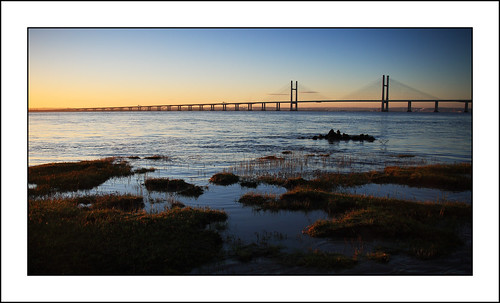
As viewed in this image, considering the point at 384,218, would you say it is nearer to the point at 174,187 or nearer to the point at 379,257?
the point at 379,257

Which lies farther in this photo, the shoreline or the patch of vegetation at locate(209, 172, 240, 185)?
the patch of vegetation at locate(209, 172, 240, 185)

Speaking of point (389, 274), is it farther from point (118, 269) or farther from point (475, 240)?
point (118, 269)

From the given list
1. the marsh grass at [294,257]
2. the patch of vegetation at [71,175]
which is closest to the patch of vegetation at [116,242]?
the marsh grass at [294,257]

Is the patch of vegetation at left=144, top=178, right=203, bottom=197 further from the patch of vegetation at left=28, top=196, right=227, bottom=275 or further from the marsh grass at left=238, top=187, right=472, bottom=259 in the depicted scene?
the patch of vegetation at left=28, top=196, right=227, bottom=275

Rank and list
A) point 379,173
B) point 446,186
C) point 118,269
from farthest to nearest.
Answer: point 379,173 < point 446,186 < point 118,269

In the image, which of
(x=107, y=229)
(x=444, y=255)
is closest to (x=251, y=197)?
(x=107, y=229)

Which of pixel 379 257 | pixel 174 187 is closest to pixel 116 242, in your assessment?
pixel 379 257

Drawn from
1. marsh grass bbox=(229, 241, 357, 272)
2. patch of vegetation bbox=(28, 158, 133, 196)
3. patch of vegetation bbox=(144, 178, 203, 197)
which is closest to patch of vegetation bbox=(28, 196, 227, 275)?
marsh grass bbox=(229, 241, 357, 272)
